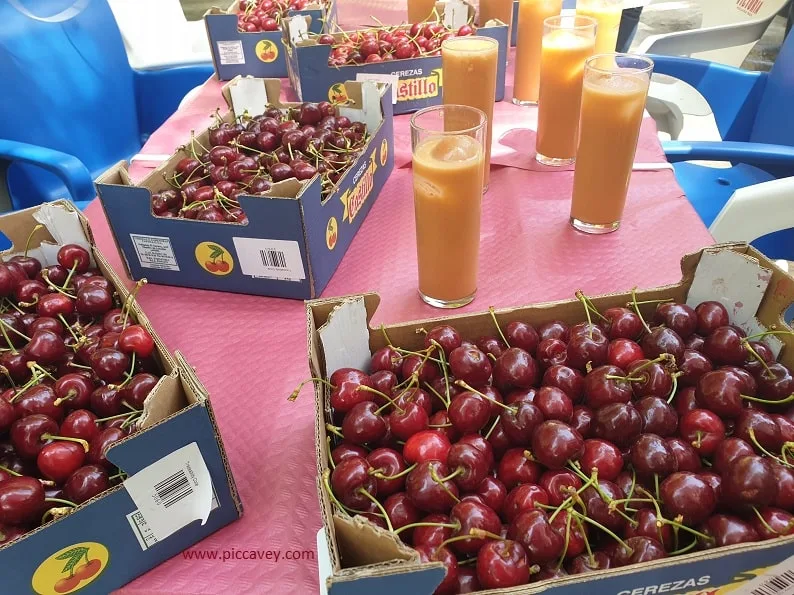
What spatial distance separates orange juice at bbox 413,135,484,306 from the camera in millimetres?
946

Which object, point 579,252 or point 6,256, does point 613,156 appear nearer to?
point 579,252

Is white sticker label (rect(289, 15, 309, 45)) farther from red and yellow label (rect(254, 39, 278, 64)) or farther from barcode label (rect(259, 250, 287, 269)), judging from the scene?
barcode label (rect(259, 250, 287, 269))

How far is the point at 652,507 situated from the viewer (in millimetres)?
631

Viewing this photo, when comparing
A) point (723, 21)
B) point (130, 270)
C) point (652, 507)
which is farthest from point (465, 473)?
point (723, 21)

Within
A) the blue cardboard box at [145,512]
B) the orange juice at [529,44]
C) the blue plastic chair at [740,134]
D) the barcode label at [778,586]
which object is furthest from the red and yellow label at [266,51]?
the barcode label at [778,586]

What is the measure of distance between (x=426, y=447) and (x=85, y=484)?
36 cm

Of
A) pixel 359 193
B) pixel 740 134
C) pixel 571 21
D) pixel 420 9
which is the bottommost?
pixel 740 134

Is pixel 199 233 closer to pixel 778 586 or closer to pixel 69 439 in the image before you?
pixel 69 439

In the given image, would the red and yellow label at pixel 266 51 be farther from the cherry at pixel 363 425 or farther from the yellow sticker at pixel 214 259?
the cherry at pixel 363 425

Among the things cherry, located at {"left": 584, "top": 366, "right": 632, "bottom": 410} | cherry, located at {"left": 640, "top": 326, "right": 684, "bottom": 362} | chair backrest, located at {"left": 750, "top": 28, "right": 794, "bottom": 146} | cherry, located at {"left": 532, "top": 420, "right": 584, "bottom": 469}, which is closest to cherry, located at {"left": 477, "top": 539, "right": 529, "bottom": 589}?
cherry, located at {"left": 532, "top": 420, "right": 584, "bottom": 469}

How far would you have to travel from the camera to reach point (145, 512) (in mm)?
642

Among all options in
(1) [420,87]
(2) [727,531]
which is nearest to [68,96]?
(1) [420,87]

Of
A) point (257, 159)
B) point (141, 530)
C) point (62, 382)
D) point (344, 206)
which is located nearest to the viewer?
point (141, 530)

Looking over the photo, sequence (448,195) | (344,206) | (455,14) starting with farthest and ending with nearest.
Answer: (455,14), (344,206), (448,195)
